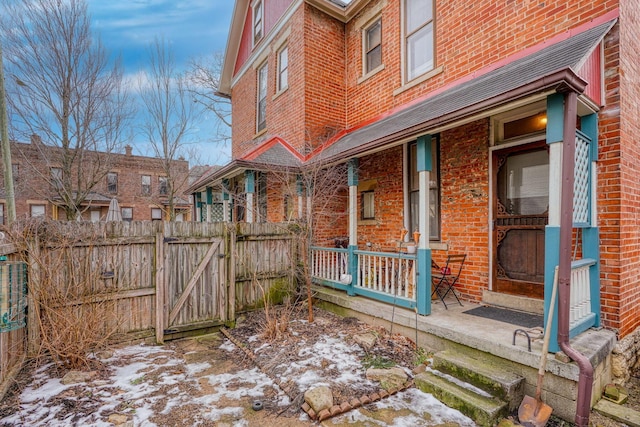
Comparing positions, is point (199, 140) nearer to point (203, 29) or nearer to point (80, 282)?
point (203, 29)

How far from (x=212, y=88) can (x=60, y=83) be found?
33.7ft

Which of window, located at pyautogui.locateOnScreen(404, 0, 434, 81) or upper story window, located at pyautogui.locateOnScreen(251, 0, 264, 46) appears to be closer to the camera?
window, located at pyautogui.locateOnScreen(404, 0, 434, 81)

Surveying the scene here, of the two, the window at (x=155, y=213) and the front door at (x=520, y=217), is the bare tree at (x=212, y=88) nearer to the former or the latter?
the window at (x=155, y=213)

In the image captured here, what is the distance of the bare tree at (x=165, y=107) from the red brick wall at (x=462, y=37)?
7.14 meters

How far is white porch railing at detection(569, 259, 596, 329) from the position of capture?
11.2 feet

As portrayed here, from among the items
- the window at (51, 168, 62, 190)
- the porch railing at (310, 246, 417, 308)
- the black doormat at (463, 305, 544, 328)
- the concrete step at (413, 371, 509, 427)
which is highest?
the window at (51, 168, 62, 190)

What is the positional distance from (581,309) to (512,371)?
3.83ft

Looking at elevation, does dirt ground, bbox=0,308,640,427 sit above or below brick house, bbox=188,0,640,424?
below

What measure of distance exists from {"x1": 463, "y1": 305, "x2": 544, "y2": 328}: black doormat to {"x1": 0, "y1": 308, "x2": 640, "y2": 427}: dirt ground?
3.41ft

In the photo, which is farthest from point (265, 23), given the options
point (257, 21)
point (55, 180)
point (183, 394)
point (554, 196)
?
point (183, 394)

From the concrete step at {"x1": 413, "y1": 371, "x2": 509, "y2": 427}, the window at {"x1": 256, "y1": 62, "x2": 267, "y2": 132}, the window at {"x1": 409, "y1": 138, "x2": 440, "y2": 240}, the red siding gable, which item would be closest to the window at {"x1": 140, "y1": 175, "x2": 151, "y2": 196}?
the red siding gable

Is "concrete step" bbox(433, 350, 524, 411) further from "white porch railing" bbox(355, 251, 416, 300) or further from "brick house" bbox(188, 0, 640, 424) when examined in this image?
"white porch railing" bbox(355, 251, 416, 300)

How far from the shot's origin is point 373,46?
798cm

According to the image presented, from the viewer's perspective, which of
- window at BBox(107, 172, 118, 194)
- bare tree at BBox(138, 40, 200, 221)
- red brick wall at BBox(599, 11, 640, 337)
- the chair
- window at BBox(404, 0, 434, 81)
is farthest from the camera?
window at BBox(107, 172, 118, 194)
